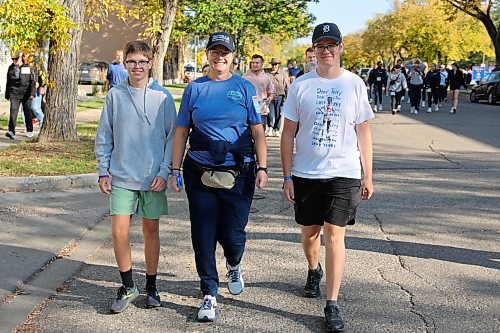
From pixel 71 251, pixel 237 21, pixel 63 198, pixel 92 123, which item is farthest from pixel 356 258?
pixel 237 21

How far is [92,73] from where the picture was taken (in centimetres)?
4209

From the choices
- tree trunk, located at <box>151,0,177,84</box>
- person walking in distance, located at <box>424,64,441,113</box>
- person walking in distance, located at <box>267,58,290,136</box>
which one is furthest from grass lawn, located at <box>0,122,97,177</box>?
person walking in distance, located at <box>424,64,441,113</box>

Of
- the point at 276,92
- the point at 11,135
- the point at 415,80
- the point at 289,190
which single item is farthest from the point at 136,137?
the point at 415,80

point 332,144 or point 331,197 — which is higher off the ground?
point 332,144

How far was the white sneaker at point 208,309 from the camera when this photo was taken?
473 cm

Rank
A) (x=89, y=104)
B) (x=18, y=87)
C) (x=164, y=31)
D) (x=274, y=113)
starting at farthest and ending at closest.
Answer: (x=89, y=104), (x=164, y=31), (x=274, y=113), (x=18, y=87)

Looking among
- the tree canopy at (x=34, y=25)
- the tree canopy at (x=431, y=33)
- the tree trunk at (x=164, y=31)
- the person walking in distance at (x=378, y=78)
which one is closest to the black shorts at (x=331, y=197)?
the tree canopy at (x=34, y=25)

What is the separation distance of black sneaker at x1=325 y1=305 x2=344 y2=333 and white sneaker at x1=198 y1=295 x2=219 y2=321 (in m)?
0.74

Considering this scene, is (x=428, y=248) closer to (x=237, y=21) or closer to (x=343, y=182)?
(x=343, y=182)

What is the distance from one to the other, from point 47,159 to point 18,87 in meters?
4.12

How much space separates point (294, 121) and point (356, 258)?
6.73 feet

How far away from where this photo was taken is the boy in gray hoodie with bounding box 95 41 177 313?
4902 millimetres

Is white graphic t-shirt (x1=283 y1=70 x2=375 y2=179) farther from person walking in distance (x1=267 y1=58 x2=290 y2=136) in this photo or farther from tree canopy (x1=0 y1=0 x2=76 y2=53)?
person walking in distance (x1=267 y1=58 x2=290 y2=136)

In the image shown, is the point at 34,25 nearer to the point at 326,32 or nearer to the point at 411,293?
the point at 326,32
